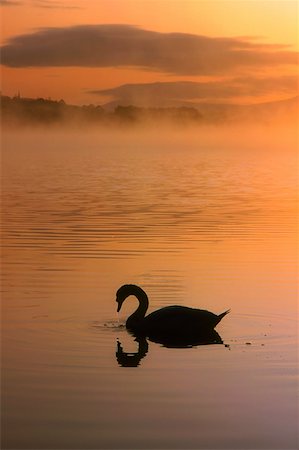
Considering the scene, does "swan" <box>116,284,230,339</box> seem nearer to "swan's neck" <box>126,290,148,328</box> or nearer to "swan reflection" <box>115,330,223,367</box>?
"swan's neck" <box>126,290,148,328</box>

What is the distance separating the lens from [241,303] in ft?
70.2

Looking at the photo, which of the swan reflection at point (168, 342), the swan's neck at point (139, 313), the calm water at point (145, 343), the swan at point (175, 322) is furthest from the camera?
the swan's neck at point (139, 313)

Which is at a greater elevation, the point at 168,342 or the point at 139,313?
the point at 139,313

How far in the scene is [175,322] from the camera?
755 inches

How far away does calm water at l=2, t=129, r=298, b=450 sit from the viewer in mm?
13727

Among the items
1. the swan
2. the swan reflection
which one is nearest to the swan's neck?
the swan

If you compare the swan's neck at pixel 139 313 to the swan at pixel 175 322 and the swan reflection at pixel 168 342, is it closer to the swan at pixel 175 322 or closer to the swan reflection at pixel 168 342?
the swan at pixel 175 322

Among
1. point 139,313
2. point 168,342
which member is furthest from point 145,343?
point 139,313

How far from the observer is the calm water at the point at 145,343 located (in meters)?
13.7

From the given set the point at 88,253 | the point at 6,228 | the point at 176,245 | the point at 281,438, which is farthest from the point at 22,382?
the point at 6,228

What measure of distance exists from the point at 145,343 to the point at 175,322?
2.14ft

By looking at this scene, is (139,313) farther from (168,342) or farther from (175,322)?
(168,342)

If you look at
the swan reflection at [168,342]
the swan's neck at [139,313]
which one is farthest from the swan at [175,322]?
the swan reflection at [168,342]

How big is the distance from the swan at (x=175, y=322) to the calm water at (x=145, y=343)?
306 millimetres
